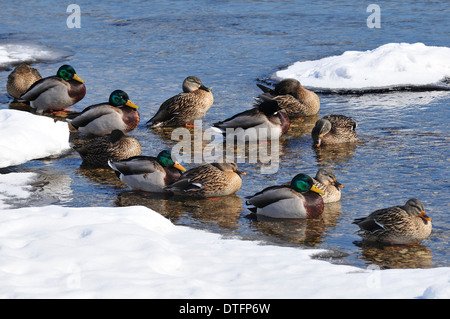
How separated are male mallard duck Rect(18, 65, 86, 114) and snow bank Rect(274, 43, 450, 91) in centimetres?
391

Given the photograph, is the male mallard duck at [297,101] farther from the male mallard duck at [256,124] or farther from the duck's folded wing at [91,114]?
the duck's folded wing at [91,114]

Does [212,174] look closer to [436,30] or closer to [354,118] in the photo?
[354,118]

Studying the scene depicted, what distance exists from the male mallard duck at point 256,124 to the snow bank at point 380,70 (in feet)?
10.0

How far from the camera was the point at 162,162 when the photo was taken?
932 cm

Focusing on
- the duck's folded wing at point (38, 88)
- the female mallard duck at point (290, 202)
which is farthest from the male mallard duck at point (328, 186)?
the duck's folded wing at point (38, 88)

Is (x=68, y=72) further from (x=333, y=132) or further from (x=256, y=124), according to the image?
(x=333, y=132)

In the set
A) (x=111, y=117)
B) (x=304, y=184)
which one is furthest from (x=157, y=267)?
(x=111, y=117)

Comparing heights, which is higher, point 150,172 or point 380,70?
point 380,70

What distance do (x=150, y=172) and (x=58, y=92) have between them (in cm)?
472

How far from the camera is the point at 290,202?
831 cm

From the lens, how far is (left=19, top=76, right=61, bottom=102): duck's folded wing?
43.8 feet

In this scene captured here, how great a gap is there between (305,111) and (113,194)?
4.76 m

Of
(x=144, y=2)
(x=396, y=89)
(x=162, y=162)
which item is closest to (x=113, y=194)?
(x=162, y=162)

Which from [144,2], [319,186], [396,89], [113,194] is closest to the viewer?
[319,186]
